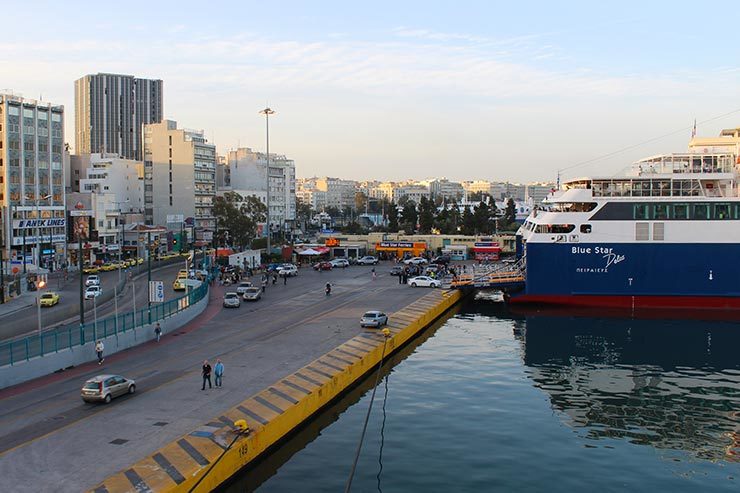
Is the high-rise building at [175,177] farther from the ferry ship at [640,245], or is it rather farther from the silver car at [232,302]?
the ferry ship at [640,245]

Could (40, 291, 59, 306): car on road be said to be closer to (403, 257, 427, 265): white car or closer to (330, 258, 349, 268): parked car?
(330, 258, 349, 268): parked car

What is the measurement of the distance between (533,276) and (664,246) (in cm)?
1096

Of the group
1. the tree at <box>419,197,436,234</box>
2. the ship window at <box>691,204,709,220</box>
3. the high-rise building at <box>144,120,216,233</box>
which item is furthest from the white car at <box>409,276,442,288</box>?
the tree at <box>419,197,436,234</box>

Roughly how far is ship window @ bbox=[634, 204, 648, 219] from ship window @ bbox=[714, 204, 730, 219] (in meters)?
5.60

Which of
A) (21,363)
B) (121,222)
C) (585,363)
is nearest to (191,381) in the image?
(21,363)

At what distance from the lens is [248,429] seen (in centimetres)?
2192

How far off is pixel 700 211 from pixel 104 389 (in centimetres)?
4897

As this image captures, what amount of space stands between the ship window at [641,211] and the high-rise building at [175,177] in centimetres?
7658

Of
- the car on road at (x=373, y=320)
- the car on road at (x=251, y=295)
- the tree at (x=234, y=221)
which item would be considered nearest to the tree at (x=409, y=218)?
the tree at (x=234, y=221)

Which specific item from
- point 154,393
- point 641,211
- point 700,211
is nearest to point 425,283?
point 641,211

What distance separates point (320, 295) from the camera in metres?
59.1

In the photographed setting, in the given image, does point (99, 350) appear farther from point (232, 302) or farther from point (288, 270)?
point (288, 270)

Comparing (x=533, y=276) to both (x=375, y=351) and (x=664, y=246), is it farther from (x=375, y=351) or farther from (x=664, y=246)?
(x=375, y=351)

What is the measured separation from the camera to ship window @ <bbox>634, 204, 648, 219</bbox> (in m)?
56.0
